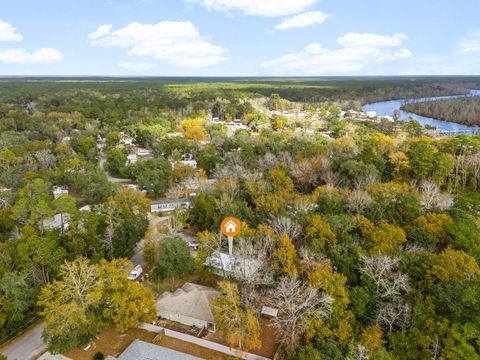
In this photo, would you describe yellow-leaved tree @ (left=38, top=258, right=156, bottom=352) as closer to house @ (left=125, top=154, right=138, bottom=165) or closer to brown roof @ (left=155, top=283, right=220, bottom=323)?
brown roof @ (left=155, top=283, right=220, bottom=323)

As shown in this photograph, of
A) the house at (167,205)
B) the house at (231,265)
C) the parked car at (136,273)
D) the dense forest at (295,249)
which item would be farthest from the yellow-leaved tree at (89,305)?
the house at (167,205)

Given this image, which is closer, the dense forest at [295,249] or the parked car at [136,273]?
the dense forest at [295,249]

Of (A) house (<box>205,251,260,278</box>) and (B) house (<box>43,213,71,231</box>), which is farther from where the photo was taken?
(B) house (<box>43,213,71,231</box>)

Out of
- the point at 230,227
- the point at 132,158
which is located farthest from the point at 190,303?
the point at 132,158

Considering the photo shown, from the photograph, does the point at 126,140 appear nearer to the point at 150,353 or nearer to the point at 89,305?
the point at 89,305

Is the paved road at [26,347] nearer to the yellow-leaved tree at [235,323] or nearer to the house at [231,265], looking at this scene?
the yellow-leaved tree at [235,323]

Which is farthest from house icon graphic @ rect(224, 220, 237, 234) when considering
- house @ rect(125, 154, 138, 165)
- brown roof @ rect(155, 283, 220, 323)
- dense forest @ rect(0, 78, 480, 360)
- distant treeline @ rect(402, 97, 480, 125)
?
distant treeline @ rect(402, 97, 480, 125)

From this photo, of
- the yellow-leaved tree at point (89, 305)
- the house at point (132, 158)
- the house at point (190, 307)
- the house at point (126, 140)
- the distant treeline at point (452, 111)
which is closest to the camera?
the yellow-leaved tree at point (89, 305)
